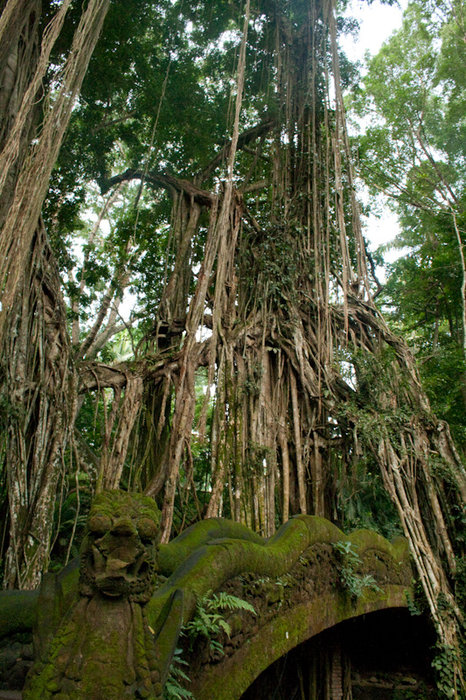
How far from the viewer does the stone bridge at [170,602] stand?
58.9 inches

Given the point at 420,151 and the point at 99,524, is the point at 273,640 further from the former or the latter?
the point at 420,151

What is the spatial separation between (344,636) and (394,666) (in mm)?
866

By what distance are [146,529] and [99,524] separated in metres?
0.15

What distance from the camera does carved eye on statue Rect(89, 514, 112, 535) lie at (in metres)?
1.61

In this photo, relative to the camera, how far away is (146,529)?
5.40 feet

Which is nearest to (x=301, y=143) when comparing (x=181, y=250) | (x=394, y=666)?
(x=181, y=250)

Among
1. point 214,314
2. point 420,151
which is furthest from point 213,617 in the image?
point 420,151

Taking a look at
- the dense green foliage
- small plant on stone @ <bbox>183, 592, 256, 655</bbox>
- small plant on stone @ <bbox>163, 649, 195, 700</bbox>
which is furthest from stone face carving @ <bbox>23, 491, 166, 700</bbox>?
the dense green foliage

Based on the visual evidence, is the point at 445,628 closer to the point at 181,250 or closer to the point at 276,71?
the point at 181,250

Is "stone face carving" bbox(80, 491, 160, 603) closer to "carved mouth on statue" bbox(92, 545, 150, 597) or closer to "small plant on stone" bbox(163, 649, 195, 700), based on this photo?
"carved mouth on statue" bbox(92, 545, 150, 597)

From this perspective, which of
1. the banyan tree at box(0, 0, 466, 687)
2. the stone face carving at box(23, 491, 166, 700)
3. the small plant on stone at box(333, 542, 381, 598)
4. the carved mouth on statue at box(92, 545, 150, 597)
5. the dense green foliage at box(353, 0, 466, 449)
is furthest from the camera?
the dense green foliage at box(353, 0, 466, 449)

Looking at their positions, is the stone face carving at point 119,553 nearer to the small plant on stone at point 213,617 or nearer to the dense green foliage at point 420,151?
the small plant on stone at point 213,617

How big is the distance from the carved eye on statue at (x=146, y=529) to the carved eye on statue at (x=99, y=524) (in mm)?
101

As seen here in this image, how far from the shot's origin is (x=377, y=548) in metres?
4.23
